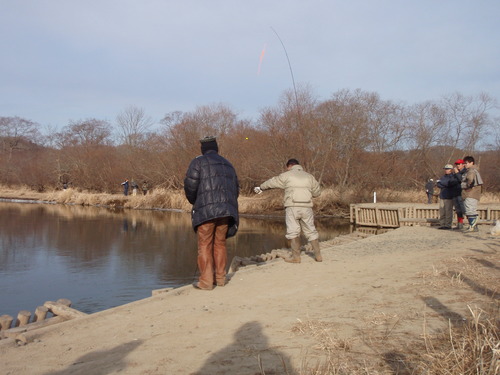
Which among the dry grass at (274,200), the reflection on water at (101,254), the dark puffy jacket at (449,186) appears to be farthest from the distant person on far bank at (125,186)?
the dark puffy jacket at (449,186)

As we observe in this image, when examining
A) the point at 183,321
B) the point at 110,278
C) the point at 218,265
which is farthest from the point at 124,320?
A: the point at 110,278

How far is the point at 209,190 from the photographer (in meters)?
5.93

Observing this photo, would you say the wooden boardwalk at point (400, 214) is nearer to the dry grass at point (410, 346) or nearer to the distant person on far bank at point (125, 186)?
the dry grass at point (410, 346)

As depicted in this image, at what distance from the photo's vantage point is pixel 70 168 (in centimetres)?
4525

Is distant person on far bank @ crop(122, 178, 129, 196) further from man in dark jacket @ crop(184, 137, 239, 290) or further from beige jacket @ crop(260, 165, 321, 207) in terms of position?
man in dark jacket @ crop(184, 137, 239, 290)

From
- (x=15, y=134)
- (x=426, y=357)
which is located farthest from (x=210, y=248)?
(x=15, y=134)

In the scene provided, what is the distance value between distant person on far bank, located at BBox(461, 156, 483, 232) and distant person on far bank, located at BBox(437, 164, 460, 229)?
790 millimetres

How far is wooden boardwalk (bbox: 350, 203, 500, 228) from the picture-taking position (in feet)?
59.3

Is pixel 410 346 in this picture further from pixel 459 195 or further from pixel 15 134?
pixel 15 134

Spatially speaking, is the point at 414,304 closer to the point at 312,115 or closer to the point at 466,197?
the point at 466,197

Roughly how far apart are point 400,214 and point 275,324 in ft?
55.7

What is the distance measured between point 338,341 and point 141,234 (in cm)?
1668

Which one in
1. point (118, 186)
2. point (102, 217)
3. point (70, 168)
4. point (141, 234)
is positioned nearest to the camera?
→ point (141, 234)

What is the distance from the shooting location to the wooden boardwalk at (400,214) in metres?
18.1
